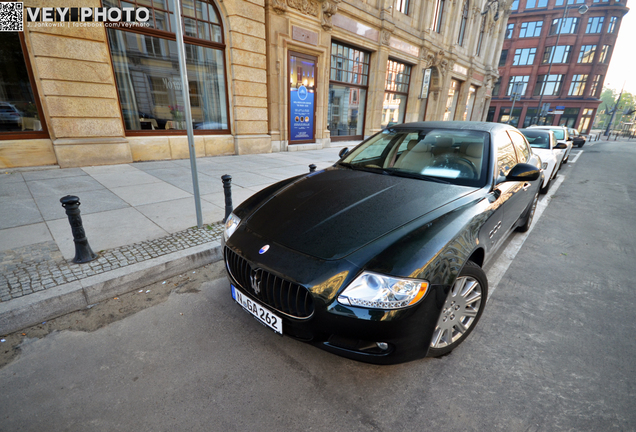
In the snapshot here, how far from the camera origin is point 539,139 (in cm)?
858

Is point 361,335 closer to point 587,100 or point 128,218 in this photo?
point 128,218

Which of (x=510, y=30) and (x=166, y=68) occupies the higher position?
(x=510, y=30)

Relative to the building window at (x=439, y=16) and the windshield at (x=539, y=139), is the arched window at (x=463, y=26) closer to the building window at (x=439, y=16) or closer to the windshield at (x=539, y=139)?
the building window at (x=439, y=16)

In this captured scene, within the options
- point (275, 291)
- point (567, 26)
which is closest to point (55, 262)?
point (275, 291)

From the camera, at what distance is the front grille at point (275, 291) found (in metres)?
1.85

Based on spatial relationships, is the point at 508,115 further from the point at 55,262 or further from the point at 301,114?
the point at 55,262

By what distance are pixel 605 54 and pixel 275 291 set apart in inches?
2456

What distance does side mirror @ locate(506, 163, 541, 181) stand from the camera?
9.37 feet

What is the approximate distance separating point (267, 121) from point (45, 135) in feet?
20.3

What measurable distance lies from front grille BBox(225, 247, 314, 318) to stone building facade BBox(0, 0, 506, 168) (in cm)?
759

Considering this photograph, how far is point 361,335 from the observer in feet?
5.77

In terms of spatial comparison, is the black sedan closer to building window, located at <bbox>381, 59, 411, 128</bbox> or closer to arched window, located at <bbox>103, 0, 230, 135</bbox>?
arched window, located at <bbox>103, 0, 230, 135</bbox>

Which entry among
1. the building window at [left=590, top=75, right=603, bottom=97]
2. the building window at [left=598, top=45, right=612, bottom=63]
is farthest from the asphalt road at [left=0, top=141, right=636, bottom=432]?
the building window at [left=598, top=45, right=612, bottom=63]

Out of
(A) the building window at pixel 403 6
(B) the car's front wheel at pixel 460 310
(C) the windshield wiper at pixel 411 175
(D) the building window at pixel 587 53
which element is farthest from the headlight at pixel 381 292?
(D) the building window at pixel 587 53
